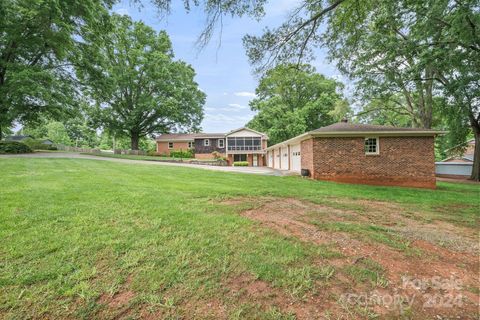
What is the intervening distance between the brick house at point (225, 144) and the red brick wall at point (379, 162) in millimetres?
18514

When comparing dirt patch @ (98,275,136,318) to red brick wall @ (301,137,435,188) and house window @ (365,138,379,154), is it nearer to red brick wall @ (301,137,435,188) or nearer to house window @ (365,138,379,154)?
red brick wall @ (301,137,435,188)

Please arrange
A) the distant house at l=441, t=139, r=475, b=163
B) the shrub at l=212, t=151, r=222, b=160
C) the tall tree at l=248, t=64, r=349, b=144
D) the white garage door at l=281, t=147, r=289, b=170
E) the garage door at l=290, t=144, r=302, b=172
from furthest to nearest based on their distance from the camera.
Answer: the shrub at l=212, t=151, r=222, b=160, the tall tree at l=248, t=64, r=349, b=144, the distant house at l=441, t=139, r=475, b=163, the white garage door at l=281, t=147, r=289, b=170, the garage door at l=290, t=144, r=302, b=172

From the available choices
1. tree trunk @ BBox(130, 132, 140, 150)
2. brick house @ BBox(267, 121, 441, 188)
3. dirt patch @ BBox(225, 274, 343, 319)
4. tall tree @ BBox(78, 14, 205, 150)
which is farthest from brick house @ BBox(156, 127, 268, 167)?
dirt patch @ BBox(225, 274, 343, 319)

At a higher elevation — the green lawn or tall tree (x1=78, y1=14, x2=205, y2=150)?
tall tree (x1=78, y1=14, x2=205, y2=150)

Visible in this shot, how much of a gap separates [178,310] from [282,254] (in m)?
1.55

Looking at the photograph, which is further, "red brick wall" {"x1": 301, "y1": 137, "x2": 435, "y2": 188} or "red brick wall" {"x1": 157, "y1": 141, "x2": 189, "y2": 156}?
"red brick wall" {"x1": 157, "y1": 141, "x2": 189, "y2": 156}

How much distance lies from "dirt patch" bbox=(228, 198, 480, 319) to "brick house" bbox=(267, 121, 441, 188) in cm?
782

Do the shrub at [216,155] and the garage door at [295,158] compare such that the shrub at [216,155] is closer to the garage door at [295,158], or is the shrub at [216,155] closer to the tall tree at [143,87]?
the tall tree at [143,87]

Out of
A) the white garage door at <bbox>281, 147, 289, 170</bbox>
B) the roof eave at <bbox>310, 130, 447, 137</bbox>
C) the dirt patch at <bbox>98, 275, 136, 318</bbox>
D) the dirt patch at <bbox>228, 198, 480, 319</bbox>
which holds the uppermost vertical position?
the roof eave at <bbox>310, 130, 447, 137</bbox>

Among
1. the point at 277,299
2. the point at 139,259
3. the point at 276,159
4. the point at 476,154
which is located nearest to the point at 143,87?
the point at 276,159

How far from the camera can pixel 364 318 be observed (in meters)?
2.08

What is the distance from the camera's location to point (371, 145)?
1303cm

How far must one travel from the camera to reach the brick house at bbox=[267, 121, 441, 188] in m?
12.6

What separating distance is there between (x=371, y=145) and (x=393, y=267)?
11.7 m
